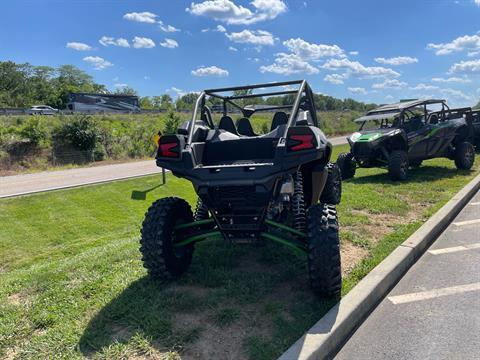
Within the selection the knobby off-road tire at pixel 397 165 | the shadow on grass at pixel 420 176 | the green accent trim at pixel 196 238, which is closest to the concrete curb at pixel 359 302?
the green accent trim at pixel 196 238

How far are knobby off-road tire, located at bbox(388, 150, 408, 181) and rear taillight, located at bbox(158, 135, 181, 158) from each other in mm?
7014

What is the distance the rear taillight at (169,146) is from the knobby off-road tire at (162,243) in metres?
0.49

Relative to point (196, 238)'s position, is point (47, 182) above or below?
below

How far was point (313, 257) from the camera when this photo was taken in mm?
3330

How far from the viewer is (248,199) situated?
362 cm

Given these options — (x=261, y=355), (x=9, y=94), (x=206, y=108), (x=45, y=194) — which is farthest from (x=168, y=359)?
(x=9, y=94)

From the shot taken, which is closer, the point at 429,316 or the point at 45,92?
the point at 429,316

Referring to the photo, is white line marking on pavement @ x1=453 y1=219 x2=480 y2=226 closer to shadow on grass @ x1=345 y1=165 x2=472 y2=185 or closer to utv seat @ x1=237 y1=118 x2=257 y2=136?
shadow on grass @ x1=345 y1=165 x2=472 y2=185

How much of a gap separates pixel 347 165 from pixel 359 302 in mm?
7659

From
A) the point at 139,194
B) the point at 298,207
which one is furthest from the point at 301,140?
the point at 139,194

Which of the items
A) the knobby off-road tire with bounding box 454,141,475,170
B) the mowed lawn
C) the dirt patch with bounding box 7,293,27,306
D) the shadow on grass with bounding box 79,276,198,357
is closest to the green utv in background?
the knobby off-road tire with bounding box 454,141,475,170

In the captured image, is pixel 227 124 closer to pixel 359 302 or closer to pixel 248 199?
pixel 248 199

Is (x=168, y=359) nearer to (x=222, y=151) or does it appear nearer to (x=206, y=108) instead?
(x=222, y=151)

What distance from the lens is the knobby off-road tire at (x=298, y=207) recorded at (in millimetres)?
3980
